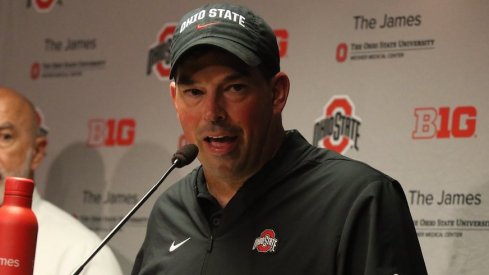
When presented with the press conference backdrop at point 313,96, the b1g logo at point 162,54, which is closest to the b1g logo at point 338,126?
the press conference backdrop at point 313,96

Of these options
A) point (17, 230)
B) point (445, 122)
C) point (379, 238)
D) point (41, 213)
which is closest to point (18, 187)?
point (17, 230)

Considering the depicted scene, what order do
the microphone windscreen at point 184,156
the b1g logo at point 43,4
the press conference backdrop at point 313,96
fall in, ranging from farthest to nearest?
the b1g logo at point 43,4, the press conference backdrop at point 313,96, the microphone windscreen at point 184,156

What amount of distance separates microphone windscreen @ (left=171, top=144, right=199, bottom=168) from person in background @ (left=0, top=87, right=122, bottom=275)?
4.59 feet

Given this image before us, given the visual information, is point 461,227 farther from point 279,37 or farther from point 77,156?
point 77,156

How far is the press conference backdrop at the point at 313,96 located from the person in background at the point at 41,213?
0.24 metres

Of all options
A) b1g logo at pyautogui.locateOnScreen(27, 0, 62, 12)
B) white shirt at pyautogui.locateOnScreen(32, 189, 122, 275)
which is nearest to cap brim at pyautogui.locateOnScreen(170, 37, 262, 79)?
white shirt at pyautogui.locateOnScreen(32, 189, 122, 275)

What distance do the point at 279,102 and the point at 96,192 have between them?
1.66 meters

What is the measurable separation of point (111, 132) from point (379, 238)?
196 cm

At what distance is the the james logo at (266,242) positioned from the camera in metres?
A: 2.02

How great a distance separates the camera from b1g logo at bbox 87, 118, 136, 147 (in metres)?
3.62

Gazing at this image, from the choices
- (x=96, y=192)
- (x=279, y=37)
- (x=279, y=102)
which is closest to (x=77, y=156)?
(x=96, y=192)

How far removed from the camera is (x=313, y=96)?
10.4 ft

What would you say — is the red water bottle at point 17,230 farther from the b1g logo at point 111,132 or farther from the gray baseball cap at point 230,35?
the b1g logo at point 111,132

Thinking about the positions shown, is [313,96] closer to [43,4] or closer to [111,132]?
[111,132]
